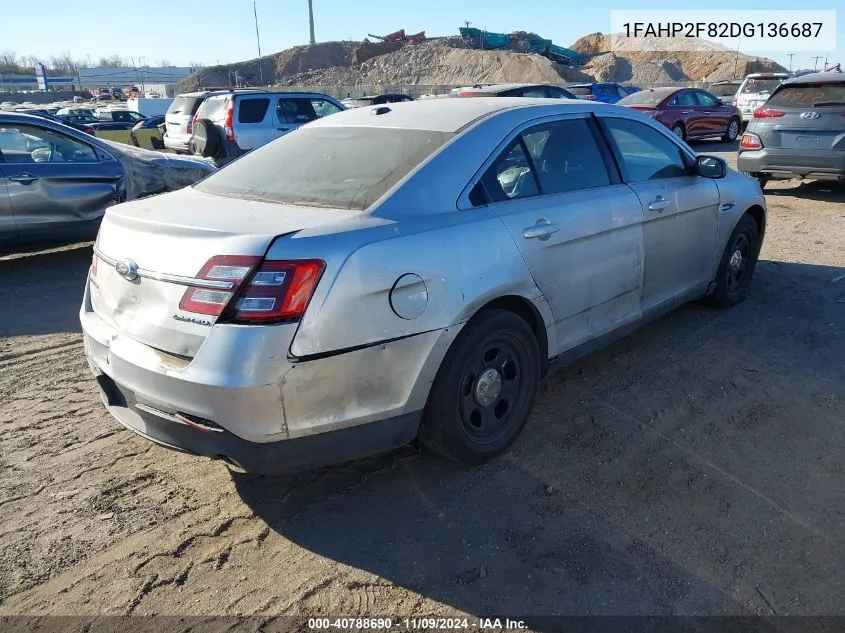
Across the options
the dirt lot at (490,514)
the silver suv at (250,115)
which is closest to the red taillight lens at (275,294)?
the dirt lot at (490,514)

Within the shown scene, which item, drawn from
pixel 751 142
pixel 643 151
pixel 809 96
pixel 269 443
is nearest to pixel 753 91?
pixel 751 142

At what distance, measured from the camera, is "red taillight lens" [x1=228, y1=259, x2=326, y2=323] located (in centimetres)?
250

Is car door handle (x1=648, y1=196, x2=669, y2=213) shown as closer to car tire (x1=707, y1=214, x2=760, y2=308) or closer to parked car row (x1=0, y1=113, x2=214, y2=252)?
car tire (x1=707, y1=214, x2=760, y2=308)

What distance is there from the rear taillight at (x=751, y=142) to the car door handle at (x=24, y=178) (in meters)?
9.25

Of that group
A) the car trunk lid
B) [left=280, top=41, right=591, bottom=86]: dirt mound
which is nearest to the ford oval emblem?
the car trunk lid

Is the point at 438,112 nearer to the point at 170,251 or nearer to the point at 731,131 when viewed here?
the point at 170,251

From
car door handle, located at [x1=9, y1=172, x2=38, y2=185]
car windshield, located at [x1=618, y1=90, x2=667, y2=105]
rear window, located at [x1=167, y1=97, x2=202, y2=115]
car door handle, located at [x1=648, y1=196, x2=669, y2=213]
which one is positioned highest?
rear window, located at [x1=167, y1=97, x2=202, y2=115]

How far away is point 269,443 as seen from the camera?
8.54ft

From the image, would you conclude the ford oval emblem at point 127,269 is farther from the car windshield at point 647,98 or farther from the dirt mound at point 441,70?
the dirt mound at point 441,70

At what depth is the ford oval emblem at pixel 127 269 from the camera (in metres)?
2.80

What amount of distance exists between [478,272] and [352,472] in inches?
44.3

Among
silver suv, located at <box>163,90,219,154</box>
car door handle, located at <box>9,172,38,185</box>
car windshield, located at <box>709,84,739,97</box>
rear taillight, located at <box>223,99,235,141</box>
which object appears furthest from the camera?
car windshield, located at <box>709,84,739,97</box>

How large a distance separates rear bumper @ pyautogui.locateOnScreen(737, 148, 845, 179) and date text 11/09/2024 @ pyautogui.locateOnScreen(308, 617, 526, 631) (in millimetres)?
9115

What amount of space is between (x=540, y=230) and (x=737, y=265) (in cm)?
282
